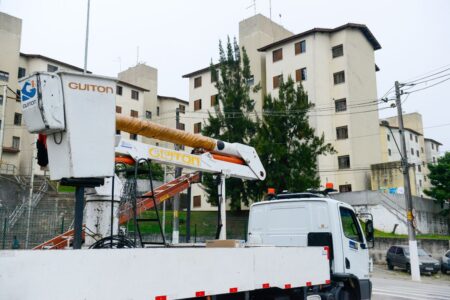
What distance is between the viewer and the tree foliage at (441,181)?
1597 inches

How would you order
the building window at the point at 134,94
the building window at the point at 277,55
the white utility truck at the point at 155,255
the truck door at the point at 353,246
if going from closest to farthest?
the white utility truck at the point at 155,255, the truck door at the point at 353,246, the building window at the point at 277,55, the building window at the point at 134,94

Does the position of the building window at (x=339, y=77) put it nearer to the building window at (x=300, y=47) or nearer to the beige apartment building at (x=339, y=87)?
the beige apartment building at (x=339, y=87)

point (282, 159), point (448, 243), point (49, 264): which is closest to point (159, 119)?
point (282, 159)

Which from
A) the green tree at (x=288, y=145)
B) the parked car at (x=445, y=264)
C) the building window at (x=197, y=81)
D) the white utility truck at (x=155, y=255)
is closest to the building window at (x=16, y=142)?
the building window at (x=197, y=81)

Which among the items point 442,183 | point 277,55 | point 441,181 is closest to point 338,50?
point 277,55

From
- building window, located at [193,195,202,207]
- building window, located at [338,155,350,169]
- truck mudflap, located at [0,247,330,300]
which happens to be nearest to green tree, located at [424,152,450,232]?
building window, located at [338,155,350,169]

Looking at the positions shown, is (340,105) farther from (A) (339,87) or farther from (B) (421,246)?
(B) (421,246)

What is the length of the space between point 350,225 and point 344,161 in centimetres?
3091

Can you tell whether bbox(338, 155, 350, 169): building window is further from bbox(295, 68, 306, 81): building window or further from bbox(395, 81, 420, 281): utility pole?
bbox(395, 81, 420, 281): utility pole

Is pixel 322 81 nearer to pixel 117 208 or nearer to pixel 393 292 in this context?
pixel 393 292

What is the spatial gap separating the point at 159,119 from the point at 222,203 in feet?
165

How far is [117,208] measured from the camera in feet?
25.2

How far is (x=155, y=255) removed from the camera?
4496 millimetres

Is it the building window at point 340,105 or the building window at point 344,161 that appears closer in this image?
the building window at point 344,161
